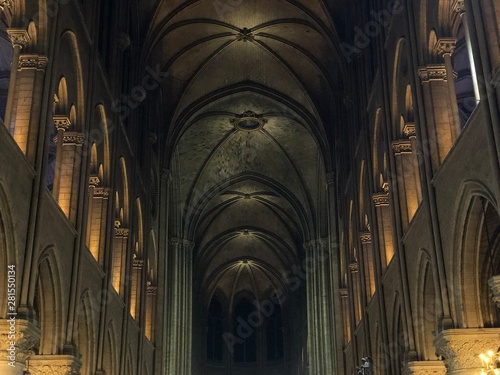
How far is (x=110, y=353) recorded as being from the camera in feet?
68.1

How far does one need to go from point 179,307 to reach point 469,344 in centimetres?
2660

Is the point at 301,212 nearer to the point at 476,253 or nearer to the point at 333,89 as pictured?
the point at 333,89

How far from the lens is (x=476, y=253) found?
13.1m

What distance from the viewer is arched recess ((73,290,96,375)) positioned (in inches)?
701

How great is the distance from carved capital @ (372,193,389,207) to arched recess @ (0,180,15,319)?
1189cm

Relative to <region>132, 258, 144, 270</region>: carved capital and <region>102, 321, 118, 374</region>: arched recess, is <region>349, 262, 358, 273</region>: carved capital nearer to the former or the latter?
<region>132, 258, 144, 270</region>: carved capital

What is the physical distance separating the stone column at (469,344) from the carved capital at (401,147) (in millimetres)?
6532

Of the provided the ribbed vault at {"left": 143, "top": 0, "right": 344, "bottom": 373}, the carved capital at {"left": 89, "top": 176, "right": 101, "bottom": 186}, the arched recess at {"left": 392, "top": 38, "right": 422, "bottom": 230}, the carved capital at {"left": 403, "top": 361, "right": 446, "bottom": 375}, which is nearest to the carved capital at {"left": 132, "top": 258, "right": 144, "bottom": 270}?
the carved capital at {"left": 89, "top": 176, "right": 101, "bottom": 186}

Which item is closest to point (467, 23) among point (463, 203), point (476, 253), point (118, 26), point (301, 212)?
point (463, 203)

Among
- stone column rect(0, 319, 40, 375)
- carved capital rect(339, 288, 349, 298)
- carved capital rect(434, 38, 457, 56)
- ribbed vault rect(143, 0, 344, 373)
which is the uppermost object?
ribbed vault rect(143, 0, 344, 373)

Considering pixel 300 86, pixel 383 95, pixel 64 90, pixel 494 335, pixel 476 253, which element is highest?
pixel 300 86

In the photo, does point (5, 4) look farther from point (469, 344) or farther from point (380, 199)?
point (380, 199)

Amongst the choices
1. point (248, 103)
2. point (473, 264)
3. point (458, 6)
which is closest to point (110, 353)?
point (473, 264)

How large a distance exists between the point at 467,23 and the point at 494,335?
5446 mm
